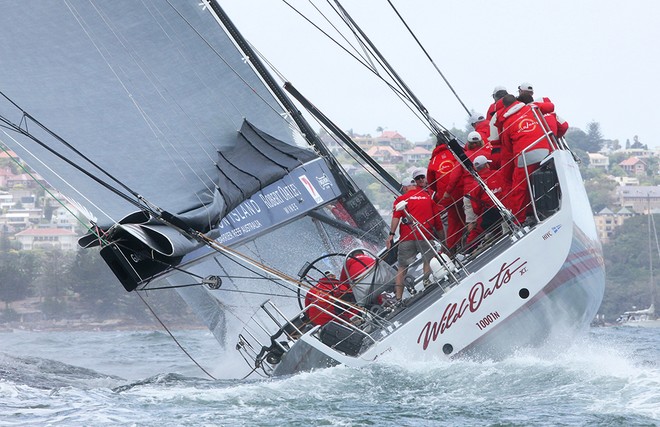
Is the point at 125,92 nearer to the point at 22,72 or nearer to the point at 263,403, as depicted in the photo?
the point at 22,72

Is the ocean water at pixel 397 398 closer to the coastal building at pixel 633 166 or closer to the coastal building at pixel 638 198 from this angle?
the coastal building at pixel 638 198

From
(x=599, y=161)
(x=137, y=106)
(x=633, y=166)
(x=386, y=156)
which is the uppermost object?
(x=137, y=106)

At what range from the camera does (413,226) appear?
907 cm

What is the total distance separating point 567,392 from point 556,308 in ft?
4.28

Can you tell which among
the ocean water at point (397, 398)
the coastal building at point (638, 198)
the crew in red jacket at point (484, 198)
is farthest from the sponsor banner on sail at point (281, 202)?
the coastal building at point (638, 198)

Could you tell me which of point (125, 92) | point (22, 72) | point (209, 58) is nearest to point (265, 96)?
point (209, 58)

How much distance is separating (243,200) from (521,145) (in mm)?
2237

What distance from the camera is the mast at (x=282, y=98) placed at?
444 inches

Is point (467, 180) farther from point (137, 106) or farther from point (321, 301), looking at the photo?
point (137, 106)

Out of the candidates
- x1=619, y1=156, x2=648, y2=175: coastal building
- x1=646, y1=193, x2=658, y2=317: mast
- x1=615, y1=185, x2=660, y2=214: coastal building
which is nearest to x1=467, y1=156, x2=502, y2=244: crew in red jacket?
x1=646, y1=193, x2=658, y2=317: mast

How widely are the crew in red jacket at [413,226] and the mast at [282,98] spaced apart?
7.76 ft

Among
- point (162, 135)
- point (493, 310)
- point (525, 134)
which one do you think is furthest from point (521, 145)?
point (162, 135)

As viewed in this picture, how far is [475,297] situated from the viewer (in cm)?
879

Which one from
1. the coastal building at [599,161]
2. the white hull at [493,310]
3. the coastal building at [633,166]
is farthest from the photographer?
the coastal building at [599,161]
